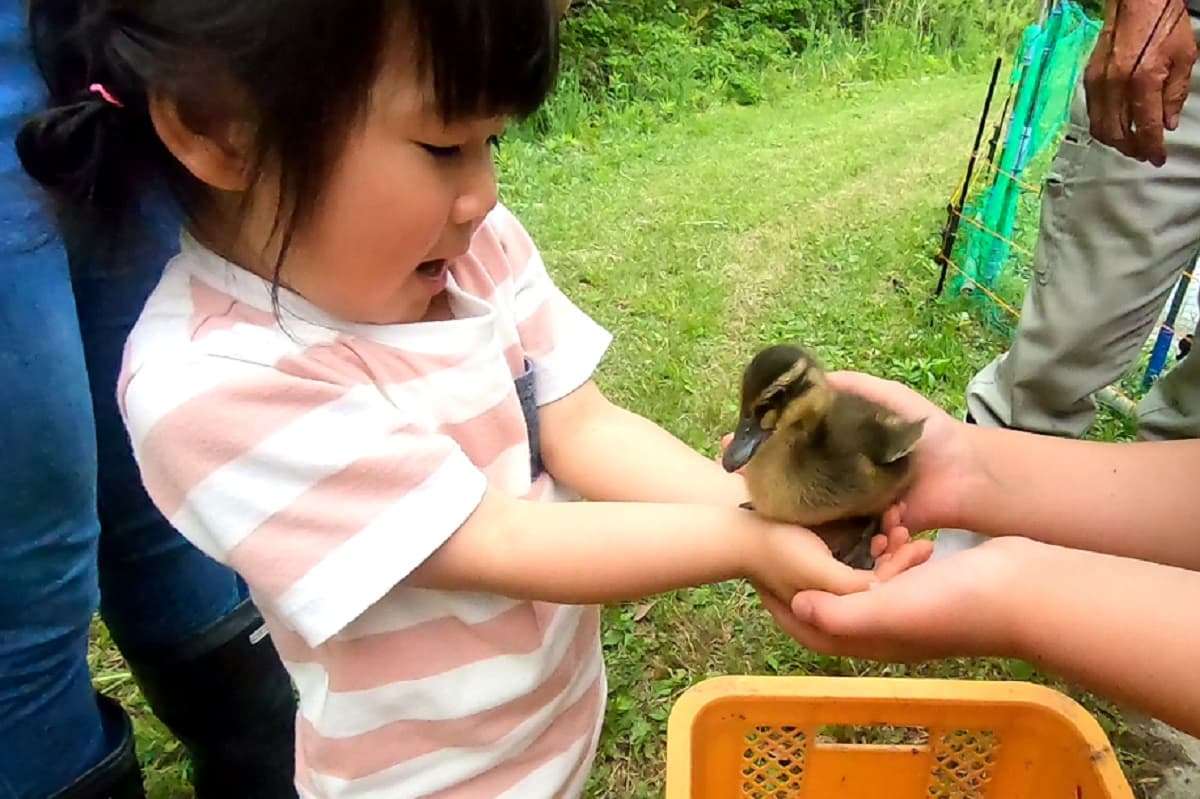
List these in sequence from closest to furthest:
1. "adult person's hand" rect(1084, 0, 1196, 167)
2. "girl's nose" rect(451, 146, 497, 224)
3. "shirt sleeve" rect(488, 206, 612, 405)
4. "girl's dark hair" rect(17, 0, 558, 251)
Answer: "girl's dark hair" rect(17, 0, 558, 251) < "girl's nose" rect(451, 146, 497, 224) < "shirt sleeve" rect(488, 206, 612, 405) < "adult person's hand" rect(1084, 0, 1196, 167)

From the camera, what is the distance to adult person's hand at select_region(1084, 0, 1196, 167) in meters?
1.84

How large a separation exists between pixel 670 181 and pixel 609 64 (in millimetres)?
2448

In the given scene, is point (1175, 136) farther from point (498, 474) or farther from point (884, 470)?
point (498, 474)

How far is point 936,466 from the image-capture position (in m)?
1.51

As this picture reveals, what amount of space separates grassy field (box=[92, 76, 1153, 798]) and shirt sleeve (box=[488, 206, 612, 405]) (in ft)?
2.79

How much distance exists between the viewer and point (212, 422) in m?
1.01

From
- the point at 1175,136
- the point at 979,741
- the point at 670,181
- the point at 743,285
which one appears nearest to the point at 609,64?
the point at 670,181

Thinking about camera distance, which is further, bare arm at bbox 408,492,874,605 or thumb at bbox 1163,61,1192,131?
thumb at bbox 1163,61,1192,131

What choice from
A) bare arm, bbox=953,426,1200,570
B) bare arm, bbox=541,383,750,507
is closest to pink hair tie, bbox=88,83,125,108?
bare arm, bbox=541,383,750,507

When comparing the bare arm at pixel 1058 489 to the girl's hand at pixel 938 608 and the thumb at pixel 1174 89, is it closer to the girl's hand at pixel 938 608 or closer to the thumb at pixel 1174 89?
the girl's hand at pixel 938 608

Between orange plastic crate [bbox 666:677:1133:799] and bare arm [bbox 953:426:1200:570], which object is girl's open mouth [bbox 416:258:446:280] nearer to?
orange plastic crate [bbox 666:677:1133:799]

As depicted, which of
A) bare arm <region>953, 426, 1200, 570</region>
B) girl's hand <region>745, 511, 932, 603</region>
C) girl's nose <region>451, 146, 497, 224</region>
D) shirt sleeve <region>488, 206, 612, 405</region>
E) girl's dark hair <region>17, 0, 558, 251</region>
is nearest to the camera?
girl's dark hair <region>17, 0, 558, 251</region>

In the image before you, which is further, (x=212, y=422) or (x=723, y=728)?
(x=723, y=728)

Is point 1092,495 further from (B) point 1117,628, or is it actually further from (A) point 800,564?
(A) point 800,564
